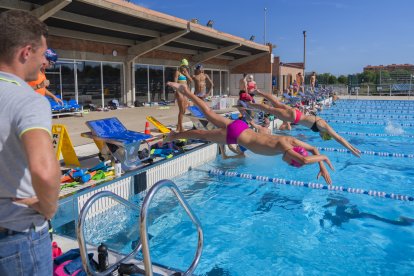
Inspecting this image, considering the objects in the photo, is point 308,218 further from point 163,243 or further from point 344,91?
point 344,91

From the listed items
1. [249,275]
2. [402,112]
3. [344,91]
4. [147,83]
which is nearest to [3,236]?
[249,275]

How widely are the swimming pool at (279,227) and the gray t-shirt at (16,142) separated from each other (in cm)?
280

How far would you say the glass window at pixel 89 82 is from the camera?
45.5 feet

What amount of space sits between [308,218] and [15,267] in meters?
4.51

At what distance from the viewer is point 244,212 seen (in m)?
5.37

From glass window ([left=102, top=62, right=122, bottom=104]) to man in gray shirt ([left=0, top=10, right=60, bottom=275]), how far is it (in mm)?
14322

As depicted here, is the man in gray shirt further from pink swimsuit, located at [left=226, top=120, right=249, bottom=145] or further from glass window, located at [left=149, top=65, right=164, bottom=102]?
glass window, located at [left=149, top=65, right=164, bottom=102]

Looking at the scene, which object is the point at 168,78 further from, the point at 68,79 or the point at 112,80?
the point at 68,79

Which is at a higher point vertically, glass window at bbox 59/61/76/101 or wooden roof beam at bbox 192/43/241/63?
wooden roof beam at bbox 192/43/241/63

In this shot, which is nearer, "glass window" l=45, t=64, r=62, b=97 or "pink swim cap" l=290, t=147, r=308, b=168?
"pink swim cap" l=290, t=147, r=308, b=168

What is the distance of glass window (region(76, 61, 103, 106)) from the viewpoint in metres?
13.9

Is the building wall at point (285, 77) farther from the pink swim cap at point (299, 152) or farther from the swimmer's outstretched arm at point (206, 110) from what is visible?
the pink swim cap at point (299, 152)

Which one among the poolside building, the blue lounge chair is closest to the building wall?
the poolside building

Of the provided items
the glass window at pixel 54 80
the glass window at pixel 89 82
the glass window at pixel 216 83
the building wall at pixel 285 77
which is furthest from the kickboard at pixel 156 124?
the building wall at pixel 285 77
